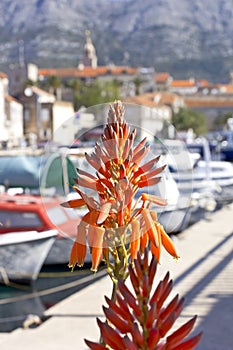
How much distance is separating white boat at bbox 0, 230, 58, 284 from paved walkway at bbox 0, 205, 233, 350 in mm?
2380

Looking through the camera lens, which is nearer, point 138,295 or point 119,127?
point 138,295

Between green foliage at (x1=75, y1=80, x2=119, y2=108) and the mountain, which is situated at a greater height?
the mountain

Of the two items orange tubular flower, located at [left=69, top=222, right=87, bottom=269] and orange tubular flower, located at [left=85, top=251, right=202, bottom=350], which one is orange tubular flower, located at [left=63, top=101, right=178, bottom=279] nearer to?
orange tubular flower, located at [left=69, top=222, right=87, bottom=269]

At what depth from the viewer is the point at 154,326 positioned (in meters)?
0.90

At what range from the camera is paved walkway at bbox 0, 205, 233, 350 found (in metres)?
5.80

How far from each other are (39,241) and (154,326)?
10.2 meters

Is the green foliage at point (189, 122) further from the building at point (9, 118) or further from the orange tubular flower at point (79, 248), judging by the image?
the orange tubular flower at point (79, 248)

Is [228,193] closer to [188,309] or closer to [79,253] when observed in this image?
[188,309]

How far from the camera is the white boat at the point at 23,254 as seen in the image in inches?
424

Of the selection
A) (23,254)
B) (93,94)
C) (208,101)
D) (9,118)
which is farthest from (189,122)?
(23,254)

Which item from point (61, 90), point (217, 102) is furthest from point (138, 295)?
point (217, 102)

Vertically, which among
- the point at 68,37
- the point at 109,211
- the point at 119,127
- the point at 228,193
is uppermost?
the point at 68,37

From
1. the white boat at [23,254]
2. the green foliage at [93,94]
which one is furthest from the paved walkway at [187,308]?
the green foliage at [93,94]

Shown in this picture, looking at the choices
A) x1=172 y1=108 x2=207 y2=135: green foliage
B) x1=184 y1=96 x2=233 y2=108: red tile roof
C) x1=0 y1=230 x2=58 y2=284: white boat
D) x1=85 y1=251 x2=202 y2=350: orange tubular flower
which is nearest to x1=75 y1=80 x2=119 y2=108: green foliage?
x1=172 y1=108 x2=207 y2=135: green foliage
